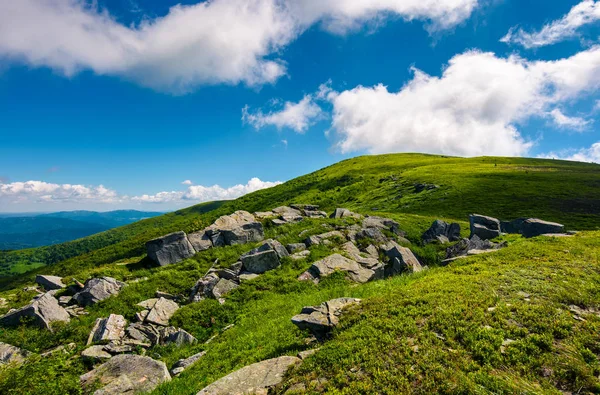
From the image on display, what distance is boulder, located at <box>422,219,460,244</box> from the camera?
3647 cm

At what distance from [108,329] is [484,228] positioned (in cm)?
3744

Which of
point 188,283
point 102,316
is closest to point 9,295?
point 102,316

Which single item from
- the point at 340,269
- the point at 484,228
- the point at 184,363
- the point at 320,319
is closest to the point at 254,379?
the point at 320,319

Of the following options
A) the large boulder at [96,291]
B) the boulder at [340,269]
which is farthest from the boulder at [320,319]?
the large boulder at [96,291]

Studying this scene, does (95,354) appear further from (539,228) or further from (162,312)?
(539,228)

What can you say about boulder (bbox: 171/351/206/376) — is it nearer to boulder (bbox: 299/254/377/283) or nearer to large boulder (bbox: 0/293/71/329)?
large boulder (bbox: 0/293/71/329)

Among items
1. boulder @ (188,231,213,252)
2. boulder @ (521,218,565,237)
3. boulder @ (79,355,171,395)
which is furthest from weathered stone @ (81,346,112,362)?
boulder @ (521,218,565,237)

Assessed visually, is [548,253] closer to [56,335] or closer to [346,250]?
[346,250]

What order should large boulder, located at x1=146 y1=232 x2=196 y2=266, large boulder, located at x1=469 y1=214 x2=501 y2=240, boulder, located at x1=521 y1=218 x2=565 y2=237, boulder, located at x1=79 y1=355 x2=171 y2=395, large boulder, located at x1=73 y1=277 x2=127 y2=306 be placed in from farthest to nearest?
1. large boulder, located at x1=469 y1=214 x2=501 y2=240
2. boulder, located at x1=521 y1=218 x2=565 y2=237
3. large boulder, located at x1=146 y1=232 x2=196 y2=266
4. large boulder, located at x1=73 y1=277 x2=127 y2=306
5. boulder, located at x1=79 y1=355 x2=171 y2=395

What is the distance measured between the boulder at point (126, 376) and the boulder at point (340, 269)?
12.8m

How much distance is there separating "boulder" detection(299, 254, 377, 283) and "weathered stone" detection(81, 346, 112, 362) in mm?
13520

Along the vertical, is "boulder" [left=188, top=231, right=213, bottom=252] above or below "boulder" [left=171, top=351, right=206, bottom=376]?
above

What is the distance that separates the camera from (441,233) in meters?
37.5

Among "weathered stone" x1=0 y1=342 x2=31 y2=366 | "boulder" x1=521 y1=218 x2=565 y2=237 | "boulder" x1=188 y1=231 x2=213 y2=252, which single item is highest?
"boulder" x1=188 y1=231 x2=213 y2=252
